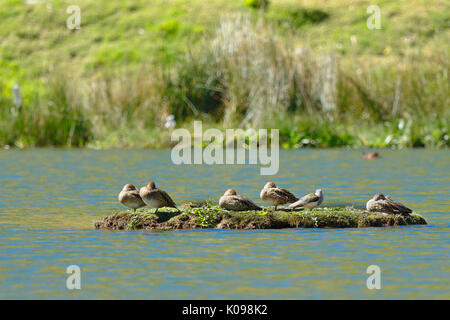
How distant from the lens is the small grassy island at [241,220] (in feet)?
38.9

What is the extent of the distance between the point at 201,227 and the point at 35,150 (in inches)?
723

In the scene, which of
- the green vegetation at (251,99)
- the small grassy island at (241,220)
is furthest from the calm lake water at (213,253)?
the green vegetation at (251,99)

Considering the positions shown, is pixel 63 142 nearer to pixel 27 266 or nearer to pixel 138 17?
pixel 27 266

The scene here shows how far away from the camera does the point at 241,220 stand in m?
11.9

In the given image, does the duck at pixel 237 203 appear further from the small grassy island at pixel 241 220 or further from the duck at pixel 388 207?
the duck at pixel 388 207

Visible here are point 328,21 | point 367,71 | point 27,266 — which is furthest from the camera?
point 328,21

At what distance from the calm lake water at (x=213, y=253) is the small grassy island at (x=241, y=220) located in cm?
27

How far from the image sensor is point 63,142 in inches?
1211

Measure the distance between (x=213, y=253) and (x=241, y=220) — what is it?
1.92 metres

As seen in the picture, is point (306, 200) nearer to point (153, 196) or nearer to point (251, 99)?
point (153, 196)

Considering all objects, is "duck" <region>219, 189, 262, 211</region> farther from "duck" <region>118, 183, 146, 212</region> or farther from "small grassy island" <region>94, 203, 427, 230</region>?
"duck" <region>118, 183, 146, 212</region>

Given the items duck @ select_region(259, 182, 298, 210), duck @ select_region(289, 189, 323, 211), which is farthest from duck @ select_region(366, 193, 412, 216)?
duck @ select_region(259, 182, 298, 210)
